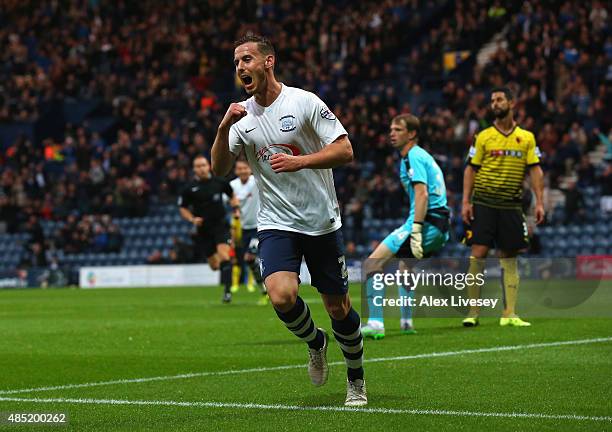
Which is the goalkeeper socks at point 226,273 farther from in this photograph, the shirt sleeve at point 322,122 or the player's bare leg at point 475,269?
the shirt sleeve at point 322,122

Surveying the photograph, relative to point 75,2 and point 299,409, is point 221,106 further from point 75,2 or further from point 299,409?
point 299,409

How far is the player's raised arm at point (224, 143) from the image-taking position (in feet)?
22.0

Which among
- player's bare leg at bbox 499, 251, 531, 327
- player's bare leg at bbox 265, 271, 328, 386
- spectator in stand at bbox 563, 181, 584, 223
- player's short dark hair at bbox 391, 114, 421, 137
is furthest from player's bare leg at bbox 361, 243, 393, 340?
spectator in stand at bbox 563, 181, 584, 223

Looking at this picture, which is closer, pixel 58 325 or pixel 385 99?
pixel 58 325

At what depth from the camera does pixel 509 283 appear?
42.1 feet

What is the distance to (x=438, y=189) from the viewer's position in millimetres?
12070

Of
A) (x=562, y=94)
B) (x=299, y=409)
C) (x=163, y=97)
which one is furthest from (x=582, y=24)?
(x=299, y=409)

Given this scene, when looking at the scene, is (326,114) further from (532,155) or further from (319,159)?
(532,155)

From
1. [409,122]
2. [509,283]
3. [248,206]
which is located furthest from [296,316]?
[248,206]

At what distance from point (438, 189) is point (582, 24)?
18.5 meters

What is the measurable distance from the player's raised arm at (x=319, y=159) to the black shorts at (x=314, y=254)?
0.52m

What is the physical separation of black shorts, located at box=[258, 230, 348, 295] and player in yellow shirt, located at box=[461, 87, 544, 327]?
566 centimetres

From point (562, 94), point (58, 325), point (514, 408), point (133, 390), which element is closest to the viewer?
point (514, 408)

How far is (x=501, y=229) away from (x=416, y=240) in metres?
1.41
